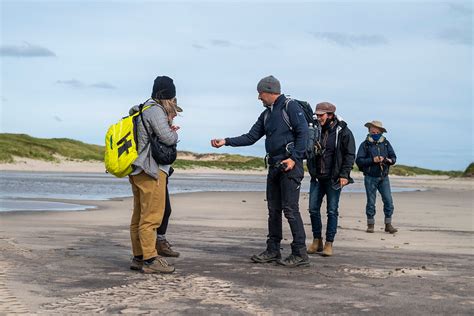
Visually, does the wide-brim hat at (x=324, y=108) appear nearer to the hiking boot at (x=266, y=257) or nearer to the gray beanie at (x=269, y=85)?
the gray beanie at (x=269, y=85)

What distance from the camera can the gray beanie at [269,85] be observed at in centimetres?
893

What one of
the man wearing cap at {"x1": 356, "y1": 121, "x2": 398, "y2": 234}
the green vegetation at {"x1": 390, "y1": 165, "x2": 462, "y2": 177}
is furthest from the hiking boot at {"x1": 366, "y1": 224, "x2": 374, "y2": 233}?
the green vegetation at {"x1": 390, "y1": 165, "x2": 462, "y2": 177}

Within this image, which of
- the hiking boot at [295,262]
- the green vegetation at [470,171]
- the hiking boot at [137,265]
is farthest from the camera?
the green vegetation at [470,171]

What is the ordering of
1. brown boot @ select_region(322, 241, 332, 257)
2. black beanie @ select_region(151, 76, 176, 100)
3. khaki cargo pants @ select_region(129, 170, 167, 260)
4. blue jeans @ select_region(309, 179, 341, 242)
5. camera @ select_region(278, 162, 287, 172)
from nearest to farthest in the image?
khaki cargo pants @ select_region(129, 170, 167, 260)
black beanie @ select_region(151, 76, 176, 100)
camera @ select_region(278, 162, 287, 172)
brown boot @ select_region(322, 241, 332, 257)
blue jeans @ select_region(309, 179, 341, 242)

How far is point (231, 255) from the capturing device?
9.77m

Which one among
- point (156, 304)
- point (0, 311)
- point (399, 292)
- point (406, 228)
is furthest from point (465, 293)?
point (406, 228)

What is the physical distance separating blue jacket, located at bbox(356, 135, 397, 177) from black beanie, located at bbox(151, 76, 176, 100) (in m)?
6.10

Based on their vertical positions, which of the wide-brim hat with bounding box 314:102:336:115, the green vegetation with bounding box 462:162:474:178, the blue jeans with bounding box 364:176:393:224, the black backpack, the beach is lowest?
the beach

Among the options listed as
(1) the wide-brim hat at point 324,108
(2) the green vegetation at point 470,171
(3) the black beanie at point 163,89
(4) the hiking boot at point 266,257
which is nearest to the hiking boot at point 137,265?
(4) the hiking boot at point 266,257

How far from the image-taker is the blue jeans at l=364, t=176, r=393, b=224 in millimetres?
13594

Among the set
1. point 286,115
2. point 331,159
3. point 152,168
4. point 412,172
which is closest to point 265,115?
point 286,115

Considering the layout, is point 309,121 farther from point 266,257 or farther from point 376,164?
point 376,164

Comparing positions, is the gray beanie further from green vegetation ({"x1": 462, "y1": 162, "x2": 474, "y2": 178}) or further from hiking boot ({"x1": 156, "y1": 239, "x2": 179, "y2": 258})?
green vegetation ({"x1": 462, "y1": 162, "x2": 474, "y2": 178})

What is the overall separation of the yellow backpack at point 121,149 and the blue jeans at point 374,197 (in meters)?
6.63
